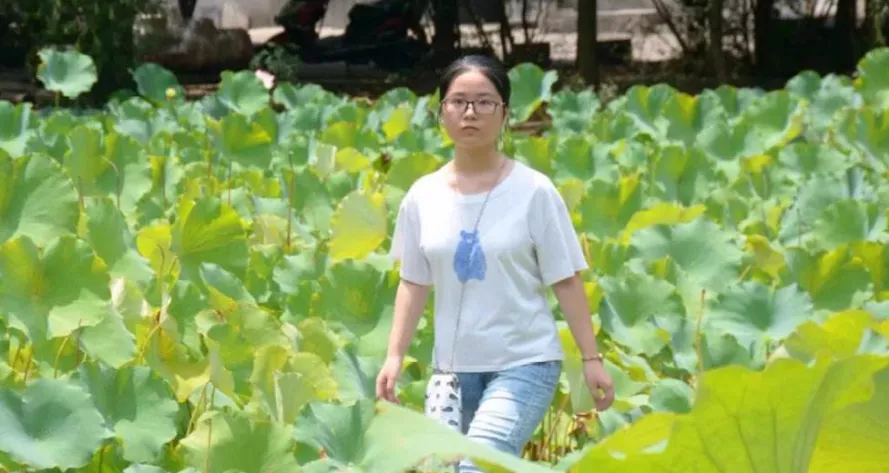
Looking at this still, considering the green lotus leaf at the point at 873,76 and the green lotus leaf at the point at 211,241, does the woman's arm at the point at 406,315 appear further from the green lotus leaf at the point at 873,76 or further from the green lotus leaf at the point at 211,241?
the green lotus leaf at the point at 873,76

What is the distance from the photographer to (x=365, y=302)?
282 centimetres

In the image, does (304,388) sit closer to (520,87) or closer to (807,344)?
(807,344)

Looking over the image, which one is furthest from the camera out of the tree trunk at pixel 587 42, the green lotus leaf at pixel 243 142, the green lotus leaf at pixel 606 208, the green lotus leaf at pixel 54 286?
the tree trunk at pixel 587 42

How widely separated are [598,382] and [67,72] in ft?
12.9

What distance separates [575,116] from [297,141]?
145cm

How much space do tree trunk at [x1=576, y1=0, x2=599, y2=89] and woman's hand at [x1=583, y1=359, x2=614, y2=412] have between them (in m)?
8.87

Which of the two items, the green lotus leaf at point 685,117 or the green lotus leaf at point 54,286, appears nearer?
the green lotus leaf at point 54,286

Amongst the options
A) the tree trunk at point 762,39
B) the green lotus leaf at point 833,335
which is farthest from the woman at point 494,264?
the tree trunk at point 762,39

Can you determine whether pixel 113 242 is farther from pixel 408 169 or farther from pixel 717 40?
pixel 717 40

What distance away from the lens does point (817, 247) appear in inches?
142

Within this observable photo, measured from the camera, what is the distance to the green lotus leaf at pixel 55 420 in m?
1.99

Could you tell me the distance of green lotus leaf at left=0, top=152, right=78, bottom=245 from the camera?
281 centimetres

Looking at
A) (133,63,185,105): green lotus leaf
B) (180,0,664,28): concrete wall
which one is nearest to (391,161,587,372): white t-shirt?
(133,63,185,105): green lotus leaf

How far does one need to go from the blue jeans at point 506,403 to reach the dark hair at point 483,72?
38 centimetres
